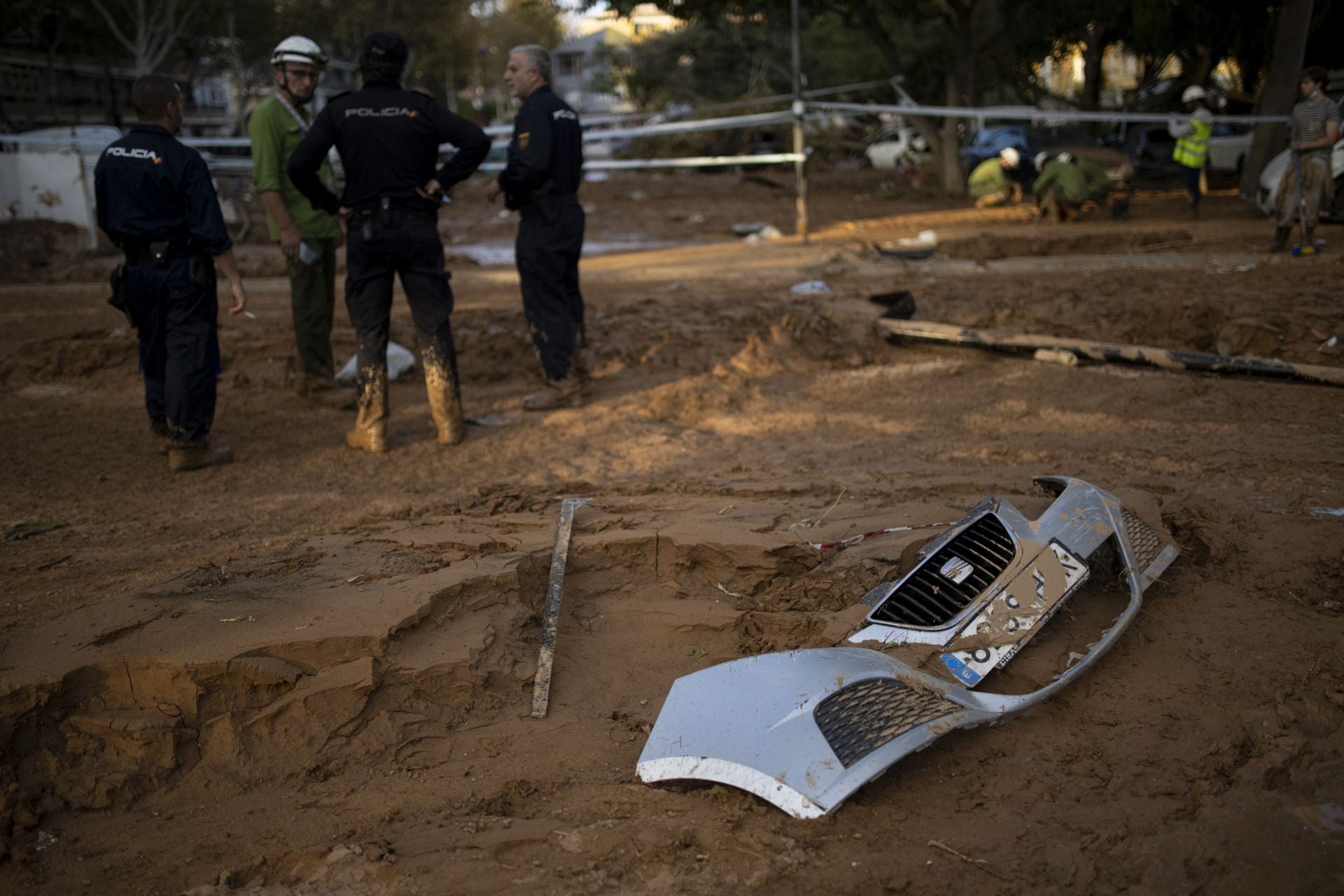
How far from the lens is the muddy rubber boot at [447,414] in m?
5.44

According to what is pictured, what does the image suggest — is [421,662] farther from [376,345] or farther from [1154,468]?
[1154,468]

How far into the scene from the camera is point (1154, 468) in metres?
4.57

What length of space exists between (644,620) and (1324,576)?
7.53 ft

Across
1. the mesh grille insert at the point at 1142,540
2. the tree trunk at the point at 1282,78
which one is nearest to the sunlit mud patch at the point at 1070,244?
the tree trunk at the point at 1282,78

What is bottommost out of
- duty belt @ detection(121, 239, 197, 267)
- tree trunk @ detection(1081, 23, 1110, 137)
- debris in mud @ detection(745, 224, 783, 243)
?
debris in mud @ detection(745, 224, 783, 243)

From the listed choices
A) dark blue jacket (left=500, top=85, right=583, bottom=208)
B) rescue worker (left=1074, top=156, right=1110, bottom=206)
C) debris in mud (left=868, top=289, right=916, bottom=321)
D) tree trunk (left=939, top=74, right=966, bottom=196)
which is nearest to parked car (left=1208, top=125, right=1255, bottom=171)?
tree trunk (left=939, top=74, right=966, bottom=196)

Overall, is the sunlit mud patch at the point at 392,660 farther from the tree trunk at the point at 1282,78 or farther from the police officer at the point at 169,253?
the tree trunk at the point at 1282,78

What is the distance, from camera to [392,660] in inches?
118

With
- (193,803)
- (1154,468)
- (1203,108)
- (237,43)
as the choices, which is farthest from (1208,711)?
(237,43)

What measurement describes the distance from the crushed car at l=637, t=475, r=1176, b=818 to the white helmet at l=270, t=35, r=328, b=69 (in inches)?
176

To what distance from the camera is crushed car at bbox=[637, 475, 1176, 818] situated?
2.41 meters

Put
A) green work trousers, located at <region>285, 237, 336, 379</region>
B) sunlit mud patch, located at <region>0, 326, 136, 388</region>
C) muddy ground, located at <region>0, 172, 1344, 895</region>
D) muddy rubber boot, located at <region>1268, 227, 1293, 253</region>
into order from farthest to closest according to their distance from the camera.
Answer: muddy rubber boot, located at <region>1268, 227, 1293, 253</region> < sunlit mud patch, located at <region>0, 326, 136, 388</region> < green work trousers, located at <region>285, 237, 336, 379</region> < muddy ground, located at <region>0, 172, 1344, 895</region>

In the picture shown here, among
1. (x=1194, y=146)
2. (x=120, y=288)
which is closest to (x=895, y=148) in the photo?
(x=1194, y=146)

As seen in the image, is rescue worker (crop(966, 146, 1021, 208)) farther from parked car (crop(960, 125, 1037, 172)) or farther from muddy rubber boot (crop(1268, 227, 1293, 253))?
muddy rubber boot (crop(1268, 227, 1293, 253))
